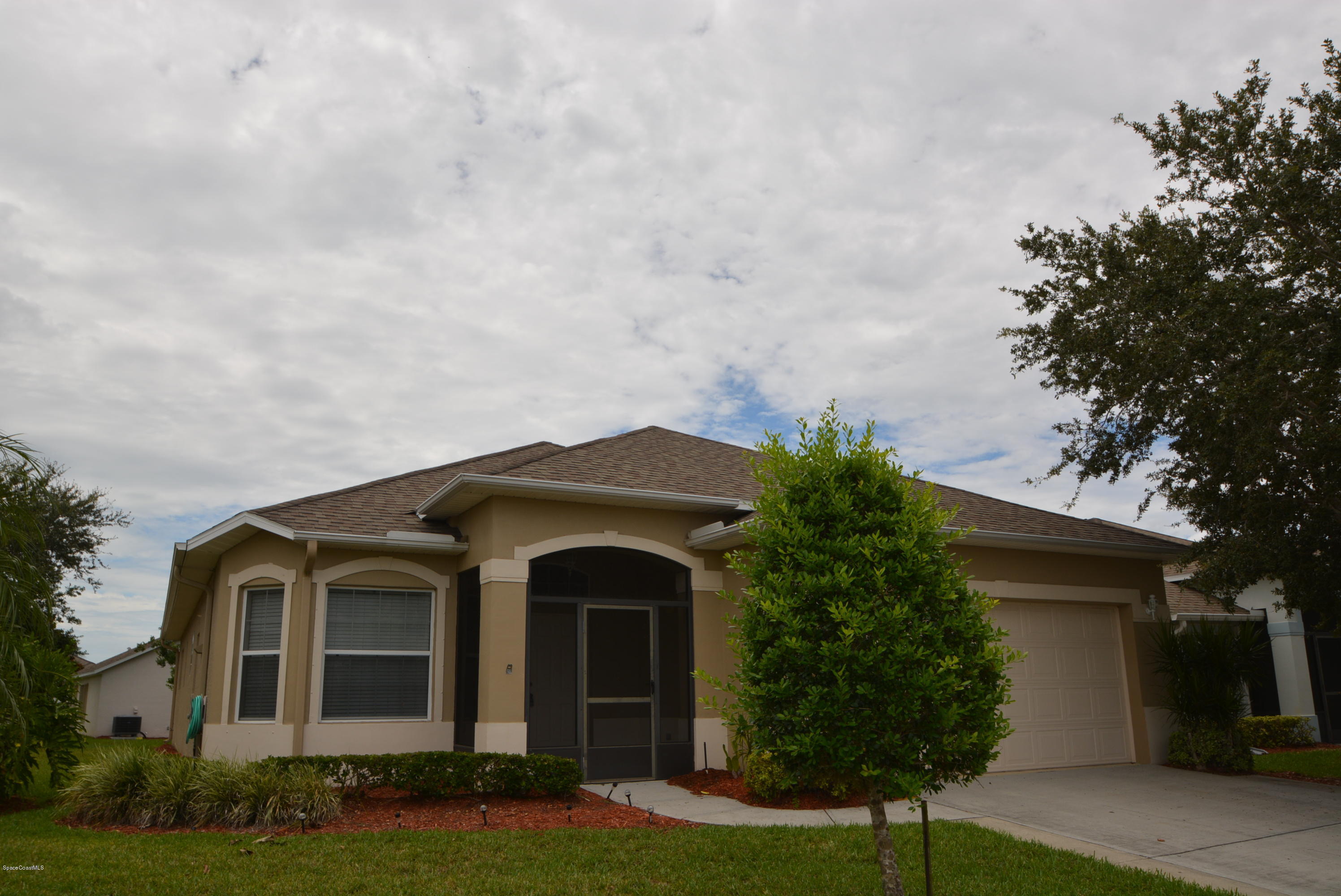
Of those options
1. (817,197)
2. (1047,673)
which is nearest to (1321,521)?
(1047,673)

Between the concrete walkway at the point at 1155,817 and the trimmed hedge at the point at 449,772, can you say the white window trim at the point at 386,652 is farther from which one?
the concrete walkway at the point at 1155,817

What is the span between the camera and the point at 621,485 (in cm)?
1195

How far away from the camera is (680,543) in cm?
1248

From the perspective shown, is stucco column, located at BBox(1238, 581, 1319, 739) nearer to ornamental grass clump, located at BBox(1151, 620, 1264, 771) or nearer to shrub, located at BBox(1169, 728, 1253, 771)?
ornamental grass clump, located at BBox(1151, 620, 1264, 771)

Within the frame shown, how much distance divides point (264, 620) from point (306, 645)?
1.10 meters

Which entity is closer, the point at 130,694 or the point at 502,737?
the point at 502,737

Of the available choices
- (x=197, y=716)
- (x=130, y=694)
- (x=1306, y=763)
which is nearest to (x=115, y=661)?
(x=130, y=694)

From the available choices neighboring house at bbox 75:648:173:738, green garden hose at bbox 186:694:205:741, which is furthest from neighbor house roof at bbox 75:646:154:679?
green garden hose at bbox 186:694:205:741

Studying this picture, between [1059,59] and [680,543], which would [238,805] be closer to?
[680,543]

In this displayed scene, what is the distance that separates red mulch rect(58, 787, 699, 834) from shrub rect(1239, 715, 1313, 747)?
563 inches

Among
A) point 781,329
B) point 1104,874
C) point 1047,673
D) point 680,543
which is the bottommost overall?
point 1104,874

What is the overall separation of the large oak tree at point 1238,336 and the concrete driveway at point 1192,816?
2609mm

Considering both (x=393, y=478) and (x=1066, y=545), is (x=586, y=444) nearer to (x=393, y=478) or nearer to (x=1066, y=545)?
(x=393, y=478)

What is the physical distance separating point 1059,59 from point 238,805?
41.5 ft
